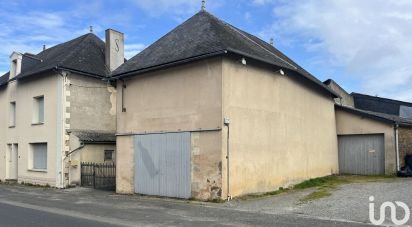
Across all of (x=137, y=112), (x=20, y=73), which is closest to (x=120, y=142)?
(x=137, y=112)

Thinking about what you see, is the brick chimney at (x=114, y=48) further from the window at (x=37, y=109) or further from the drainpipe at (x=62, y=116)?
the window at (x=37, y=109)

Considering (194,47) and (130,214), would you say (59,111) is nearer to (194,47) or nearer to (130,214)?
(194,47)

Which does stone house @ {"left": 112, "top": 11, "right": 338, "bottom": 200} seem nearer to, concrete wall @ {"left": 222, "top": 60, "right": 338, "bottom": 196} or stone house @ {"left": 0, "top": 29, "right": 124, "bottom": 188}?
concrete wall @ {"left": 222, "top": 60, "right": 338, "bottom": 196}

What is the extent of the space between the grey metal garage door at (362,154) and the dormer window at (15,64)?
63.2ft

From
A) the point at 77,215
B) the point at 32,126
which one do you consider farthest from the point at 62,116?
the point at 77,215

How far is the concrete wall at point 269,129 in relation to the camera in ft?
51.2

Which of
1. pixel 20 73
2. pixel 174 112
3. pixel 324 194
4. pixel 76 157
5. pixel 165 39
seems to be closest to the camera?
pixel 324 194

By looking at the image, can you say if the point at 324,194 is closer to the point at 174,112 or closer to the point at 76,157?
the point at 174,112

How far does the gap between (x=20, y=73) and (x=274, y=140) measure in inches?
628

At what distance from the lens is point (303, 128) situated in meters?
20.2

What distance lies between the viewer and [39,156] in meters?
23.8

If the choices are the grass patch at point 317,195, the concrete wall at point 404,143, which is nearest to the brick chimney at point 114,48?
the grass patch at point 317,195

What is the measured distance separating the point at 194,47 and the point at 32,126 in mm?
12468

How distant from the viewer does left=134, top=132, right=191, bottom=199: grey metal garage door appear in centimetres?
1602
